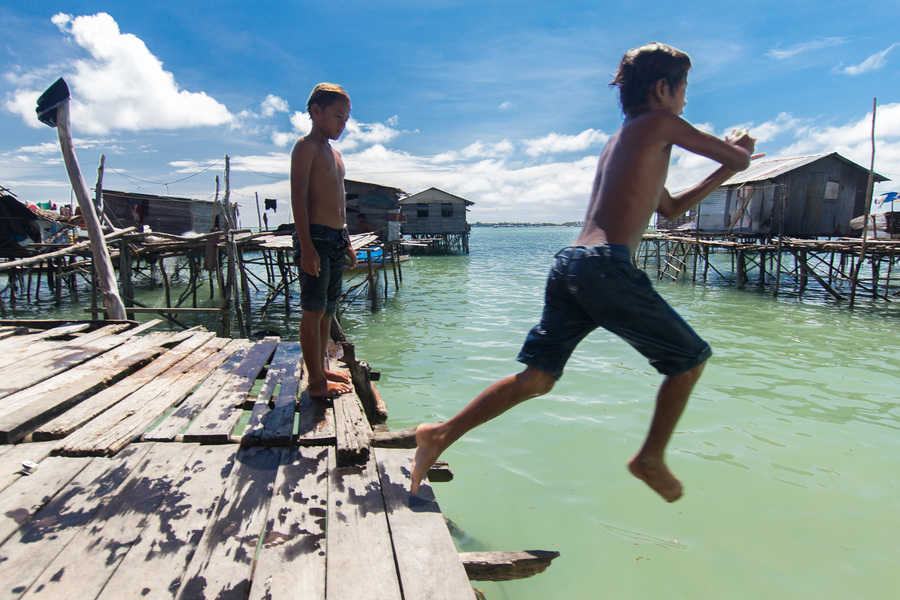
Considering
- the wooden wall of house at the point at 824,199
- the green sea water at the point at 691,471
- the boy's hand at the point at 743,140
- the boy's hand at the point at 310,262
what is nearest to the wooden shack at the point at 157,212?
the green sea water at the point at 691,471

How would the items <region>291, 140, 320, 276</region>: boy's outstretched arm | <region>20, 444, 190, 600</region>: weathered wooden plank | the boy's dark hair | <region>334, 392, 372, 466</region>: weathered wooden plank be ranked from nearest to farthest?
1. <region>20, 444, 190, 600</region>: weathered wooden plank
2. the boy's dark hair
3. <region>334, 392, 372, 466</region>: weathered wooden plank
4. <region>291, 140, 320, 276</region>: boy's outstretched arm

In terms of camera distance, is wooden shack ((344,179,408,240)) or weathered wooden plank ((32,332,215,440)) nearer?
weathered wooden plank ((32,332,215,440))

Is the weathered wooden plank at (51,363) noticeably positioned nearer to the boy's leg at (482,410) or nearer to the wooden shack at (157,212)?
the boy's leg at (482,410)

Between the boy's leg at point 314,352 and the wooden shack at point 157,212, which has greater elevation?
the wooden shack at point 157,212

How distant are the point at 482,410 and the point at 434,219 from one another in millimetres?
38760

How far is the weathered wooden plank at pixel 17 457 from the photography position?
1939mm

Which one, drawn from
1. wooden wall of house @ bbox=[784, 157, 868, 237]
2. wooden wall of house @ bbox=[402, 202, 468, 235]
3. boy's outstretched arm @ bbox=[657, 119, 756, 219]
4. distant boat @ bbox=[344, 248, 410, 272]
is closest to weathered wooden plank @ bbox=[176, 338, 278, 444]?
boy's outstretched arm @ bbox=[657, 119, 756, 219]

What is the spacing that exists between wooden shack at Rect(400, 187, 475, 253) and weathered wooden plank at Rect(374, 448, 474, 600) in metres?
38.0

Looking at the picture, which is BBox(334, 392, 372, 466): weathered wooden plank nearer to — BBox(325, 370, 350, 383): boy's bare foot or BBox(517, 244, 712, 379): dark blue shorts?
BBox(325, 370, 350, 383): boy's bare foot

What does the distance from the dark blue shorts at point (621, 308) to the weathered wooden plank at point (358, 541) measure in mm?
988

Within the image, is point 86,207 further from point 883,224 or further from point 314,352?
point 883,224

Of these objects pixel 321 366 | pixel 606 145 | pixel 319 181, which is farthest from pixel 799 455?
pixel 319 181

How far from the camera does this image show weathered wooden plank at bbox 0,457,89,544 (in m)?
1.68

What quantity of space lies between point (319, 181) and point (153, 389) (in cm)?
171
